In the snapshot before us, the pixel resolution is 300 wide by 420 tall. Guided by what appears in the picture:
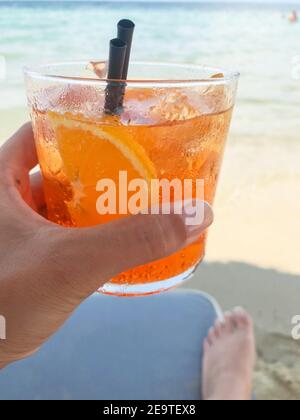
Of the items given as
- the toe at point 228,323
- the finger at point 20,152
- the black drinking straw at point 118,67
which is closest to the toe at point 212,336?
the toe at point 228,323

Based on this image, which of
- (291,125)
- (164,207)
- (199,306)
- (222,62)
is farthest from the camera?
(222,62)

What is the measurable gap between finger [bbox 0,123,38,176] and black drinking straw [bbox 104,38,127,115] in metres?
0.43

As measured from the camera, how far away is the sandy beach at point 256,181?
3.30m

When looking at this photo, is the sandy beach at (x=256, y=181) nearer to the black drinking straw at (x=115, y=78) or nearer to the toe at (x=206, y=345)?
the toe at (x=206, y=345)

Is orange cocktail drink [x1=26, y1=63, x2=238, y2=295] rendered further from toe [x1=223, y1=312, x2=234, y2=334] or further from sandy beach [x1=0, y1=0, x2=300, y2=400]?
sandy beach [x1=0, y1=0, x2=300, y2=400]

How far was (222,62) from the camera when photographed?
34.4 feet

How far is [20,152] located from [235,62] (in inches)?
380

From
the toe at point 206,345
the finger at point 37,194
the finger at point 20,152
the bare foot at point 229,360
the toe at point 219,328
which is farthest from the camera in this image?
the toe at point 219,328

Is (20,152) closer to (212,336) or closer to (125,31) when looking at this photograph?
(125,31)

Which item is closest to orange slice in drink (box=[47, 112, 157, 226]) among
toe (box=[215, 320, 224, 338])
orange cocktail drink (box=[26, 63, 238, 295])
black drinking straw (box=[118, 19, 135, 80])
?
orange cocktail drink (box=[26, 63, 238, 295])

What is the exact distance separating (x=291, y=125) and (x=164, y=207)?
6300mm

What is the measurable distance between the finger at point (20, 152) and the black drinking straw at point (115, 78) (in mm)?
426
